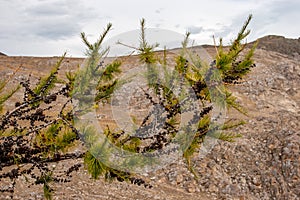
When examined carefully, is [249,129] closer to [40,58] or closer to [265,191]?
[265,191]

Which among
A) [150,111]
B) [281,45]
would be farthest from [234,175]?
[281,45]

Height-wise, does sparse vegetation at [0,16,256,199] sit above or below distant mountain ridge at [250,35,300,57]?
below

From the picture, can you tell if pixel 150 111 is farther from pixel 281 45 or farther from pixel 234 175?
pixel 281 45

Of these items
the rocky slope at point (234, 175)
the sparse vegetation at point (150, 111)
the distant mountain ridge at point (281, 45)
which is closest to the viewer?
the sparse vegetation at point (150, 111)

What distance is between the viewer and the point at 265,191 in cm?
1395

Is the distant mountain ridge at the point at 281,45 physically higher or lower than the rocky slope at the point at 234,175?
higher

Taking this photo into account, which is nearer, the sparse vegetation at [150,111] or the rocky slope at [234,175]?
the sparse vegetation at [150,111]

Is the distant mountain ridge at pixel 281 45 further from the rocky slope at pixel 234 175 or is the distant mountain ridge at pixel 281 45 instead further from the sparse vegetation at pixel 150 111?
the sparse vegetation at pixel 150 111

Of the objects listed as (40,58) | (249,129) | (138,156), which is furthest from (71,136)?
(40,58)

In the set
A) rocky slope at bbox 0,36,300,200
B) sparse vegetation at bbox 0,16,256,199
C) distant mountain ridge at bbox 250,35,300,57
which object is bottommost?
rocky slope at bbox 0,36,300,200

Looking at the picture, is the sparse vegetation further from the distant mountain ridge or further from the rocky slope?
the distant mountain ridge

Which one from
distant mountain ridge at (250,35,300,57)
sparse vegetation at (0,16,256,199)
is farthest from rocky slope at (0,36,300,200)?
distant mountain ridge at (250,35,300,57)

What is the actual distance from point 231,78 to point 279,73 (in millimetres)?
30273

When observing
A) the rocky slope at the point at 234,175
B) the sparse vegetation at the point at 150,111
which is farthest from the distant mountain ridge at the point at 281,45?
the sparse vegetation at the point at 150,111
